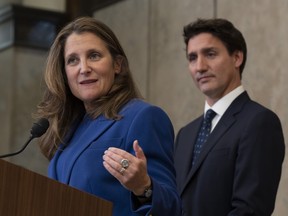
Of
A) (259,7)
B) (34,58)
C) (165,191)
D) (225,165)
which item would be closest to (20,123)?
(34,58)

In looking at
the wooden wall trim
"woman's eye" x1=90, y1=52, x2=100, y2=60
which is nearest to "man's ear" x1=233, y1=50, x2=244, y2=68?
"woman's eye" x1=90, y1=52, x2=100, y2=60

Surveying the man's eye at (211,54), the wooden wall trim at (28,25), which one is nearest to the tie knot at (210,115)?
the man's eye at (211,54)

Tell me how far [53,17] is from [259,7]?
2.59 metres

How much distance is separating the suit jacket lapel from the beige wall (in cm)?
105

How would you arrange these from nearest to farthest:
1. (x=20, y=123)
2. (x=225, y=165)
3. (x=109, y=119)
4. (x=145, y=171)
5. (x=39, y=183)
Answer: (x=39, y=183)
(x=145, y=171)
(x=109, y=119)
(x=225, y=165)
(x=20, y=123)

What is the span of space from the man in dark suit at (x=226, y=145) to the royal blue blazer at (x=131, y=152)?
0.84 m

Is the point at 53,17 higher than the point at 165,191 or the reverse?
Result: higher

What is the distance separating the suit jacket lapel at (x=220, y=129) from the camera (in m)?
3.70

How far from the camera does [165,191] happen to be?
2566 mm

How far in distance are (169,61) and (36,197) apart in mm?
4008

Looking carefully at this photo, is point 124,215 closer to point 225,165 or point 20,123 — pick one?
point 225,165

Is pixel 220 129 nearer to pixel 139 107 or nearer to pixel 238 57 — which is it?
pixel 238 57

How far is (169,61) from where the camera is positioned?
6.13 meters

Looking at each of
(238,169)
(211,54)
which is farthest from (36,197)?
(211,54)
